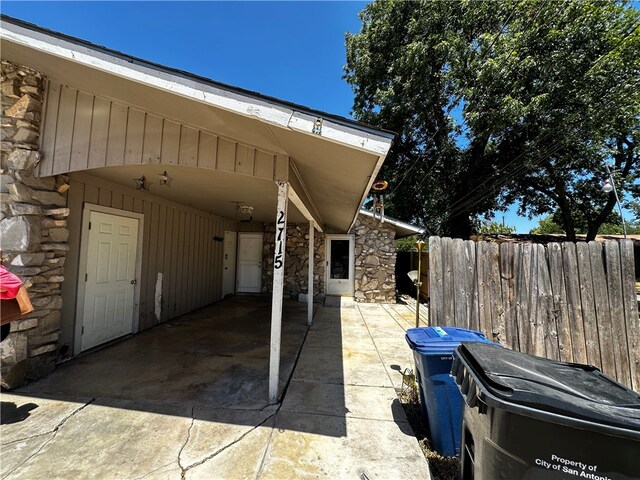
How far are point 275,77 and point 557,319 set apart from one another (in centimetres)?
930

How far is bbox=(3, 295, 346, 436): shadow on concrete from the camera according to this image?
2746 mm

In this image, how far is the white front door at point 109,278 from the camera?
155 inches

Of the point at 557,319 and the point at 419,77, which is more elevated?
the point at 419,77

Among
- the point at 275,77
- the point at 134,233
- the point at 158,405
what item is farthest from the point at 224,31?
the point at 158,405

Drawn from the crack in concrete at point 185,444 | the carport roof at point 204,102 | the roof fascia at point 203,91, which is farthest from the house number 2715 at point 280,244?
the crack in concrete at point 185,444

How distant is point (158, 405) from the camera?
8.95ft

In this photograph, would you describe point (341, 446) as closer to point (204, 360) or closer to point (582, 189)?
point (204, 360)

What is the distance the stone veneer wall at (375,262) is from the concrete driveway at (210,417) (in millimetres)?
4353

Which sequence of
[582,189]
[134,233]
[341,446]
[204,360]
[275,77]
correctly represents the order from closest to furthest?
[341,446], [204,360], [134,233], [275,77], [582,189]

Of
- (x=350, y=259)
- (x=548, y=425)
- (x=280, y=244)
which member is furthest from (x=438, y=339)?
(x=350, y=259)

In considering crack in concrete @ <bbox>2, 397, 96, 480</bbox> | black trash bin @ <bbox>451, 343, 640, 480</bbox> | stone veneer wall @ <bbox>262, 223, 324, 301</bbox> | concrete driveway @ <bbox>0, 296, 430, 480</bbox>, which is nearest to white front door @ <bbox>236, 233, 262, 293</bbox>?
stone veneer wall @ <bbox>262, 223, 324, 301</bbox>

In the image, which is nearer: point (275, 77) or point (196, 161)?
point (196, 161)

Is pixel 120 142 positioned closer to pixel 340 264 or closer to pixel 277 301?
pixel 277 301

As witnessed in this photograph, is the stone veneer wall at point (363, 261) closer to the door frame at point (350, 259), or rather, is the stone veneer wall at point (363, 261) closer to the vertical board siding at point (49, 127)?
the door frame at point (350, 259)
